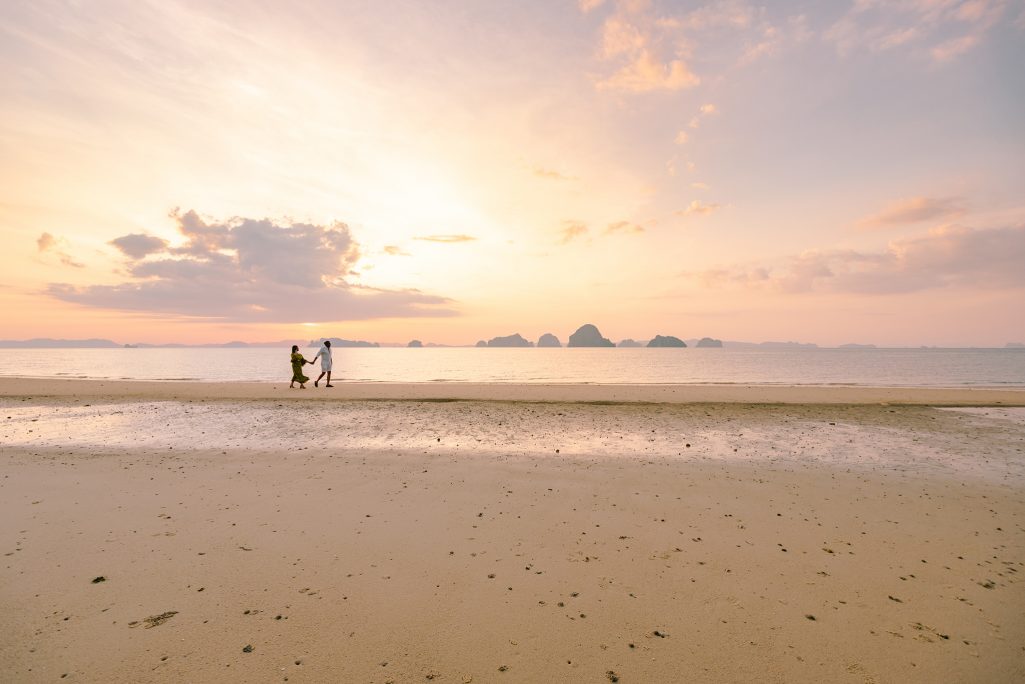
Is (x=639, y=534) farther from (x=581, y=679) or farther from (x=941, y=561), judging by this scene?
(x=941, y=561)

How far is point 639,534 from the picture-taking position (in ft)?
27.2

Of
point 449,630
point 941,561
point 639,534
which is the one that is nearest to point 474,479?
point 639,534

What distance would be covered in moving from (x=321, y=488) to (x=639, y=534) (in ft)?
23.9

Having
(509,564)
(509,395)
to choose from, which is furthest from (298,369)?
(509,564)

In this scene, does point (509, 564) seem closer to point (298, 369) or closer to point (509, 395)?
point (509, 395)

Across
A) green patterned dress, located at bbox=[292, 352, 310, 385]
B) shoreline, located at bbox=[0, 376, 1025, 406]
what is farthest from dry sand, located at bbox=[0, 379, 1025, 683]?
green patterned dress, located at bbox=[292, 352, 310, 385]

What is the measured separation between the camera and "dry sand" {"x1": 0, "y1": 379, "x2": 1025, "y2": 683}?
5078mm

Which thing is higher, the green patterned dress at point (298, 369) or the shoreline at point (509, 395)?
the green patterned dress at point (298, 369)

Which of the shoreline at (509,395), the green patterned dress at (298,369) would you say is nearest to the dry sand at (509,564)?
the shoreline at (509,395)

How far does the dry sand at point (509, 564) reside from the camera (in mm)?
5078

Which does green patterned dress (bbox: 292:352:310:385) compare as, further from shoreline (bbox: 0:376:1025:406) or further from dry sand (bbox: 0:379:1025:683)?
dry sand (bbox: 0:379:1025:683)

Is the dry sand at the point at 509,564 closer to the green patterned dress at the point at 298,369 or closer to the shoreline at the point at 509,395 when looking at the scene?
the shoreline at the point at 509,395

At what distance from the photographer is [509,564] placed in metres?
7.17

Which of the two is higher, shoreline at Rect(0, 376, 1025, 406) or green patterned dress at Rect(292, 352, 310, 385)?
A: green patterned dress at Rect(292, 352, 310, 385)
